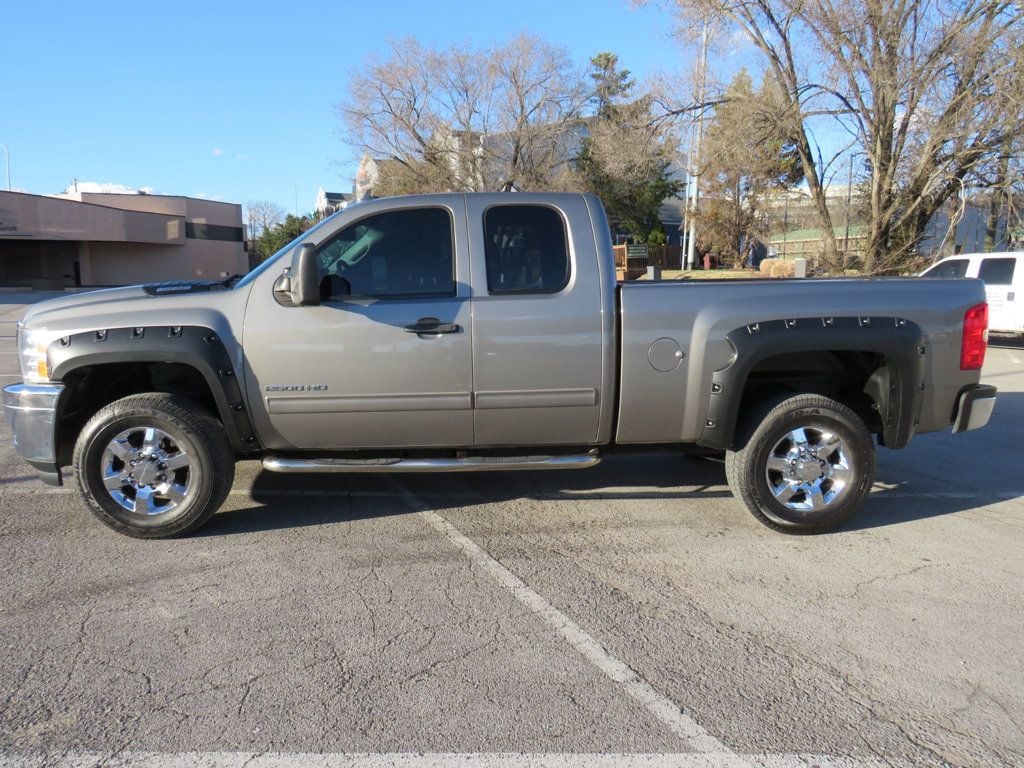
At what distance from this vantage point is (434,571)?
413 cm

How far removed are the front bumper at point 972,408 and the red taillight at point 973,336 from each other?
0.55 ft

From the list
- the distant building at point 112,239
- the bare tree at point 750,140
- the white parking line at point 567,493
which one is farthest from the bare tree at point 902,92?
the distant building at point 112,239

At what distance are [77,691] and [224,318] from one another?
217 centimetres

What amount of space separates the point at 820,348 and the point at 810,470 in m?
0.77

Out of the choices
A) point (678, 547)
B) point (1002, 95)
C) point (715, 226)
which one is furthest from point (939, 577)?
point (715, 226)

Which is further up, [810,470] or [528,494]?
[810,470]

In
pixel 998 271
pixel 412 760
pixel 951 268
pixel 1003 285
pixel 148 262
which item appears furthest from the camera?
pixel 148 262

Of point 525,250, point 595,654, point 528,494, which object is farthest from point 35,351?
point 595,654

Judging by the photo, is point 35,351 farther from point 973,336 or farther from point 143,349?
point 973,336

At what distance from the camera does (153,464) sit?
453cm

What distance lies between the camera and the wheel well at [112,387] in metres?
4.54

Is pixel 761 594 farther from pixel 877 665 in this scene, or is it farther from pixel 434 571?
pixel 434 571

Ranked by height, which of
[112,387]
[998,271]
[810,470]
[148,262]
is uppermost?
[148,262]

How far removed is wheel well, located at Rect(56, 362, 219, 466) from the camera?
4.54m
